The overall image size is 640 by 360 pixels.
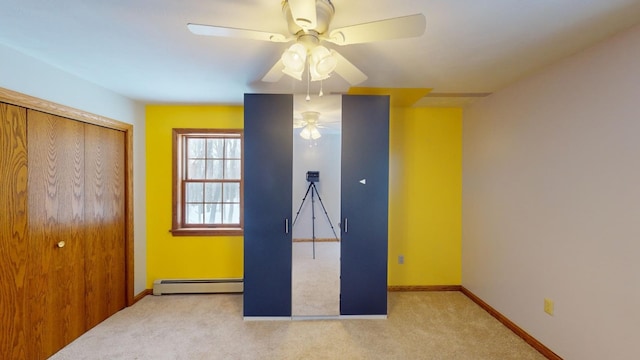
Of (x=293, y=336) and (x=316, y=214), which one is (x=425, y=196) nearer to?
(x=316, y=214)

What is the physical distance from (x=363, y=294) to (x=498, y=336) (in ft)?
4.22

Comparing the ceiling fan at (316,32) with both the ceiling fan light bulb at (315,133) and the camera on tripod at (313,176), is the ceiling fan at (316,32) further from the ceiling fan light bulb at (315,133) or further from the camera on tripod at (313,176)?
the camera on tripod at (313,176)

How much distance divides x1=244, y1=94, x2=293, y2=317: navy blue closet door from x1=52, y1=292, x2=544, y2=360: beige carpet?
270 millimetres

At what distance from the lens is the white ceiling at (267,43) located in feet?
4.77

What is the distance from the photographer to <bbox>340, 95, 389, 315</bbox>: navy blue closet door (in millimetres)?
2725

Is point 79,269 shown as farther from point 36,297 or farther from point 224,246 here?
point 224,246

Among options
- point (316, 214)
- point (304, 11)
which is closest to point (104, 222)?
point (316, 214)

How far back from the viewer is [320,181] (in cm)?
287

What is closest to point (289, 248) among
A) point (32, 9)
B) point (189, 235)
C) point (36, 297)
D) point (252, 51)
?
point (189, 235)

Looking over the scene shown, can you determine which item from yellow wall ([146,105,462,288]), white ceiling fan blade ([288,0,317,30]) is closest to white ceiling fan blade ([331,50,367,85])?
white ceiling fan blade ([288,0,317,30])

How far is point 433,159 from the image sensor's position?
3.54 metres

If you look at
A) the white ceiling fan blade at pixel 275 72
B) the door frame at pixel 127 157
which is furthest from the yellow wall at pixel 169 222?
the white ceiling fan blade at pixel 275 72

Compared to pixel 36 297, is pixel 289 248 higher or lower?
higher

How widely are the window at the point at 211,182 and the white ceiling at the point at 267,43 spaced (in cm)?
97
